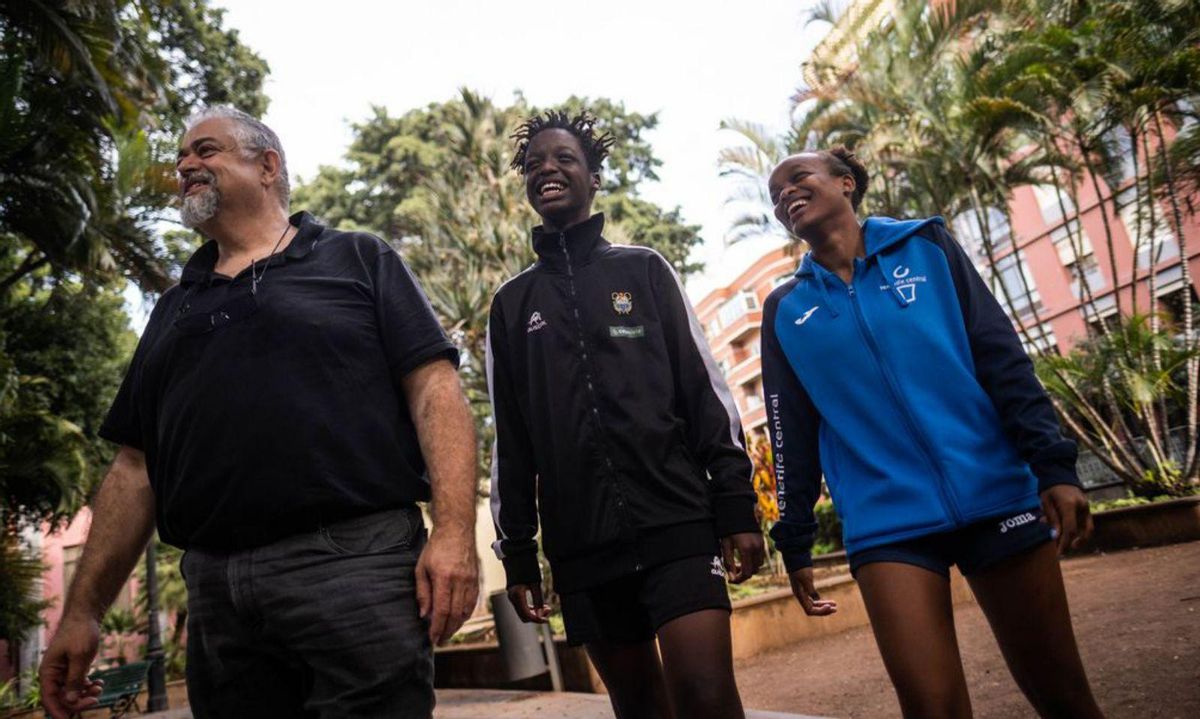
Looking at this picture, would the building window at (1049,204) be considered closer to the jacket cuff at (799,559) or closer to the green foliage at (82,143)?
the green foliage at (82,143)

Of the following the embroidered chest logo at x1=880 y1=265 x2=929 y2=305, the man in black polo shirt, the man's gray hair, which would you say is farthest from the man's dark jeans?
the embroidered chest logo at x1=880 y1=265 x2=929 y2=305

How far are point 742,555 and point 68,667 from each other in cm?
177

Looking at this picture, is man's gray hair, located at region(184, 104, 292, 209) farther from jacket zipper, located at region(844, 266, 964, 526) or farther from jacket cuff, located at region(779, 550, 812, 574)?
jacket cuff, located at region(779, 550, 812, 574)

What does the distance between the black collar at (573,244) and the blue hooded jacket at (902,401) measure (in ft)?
2.15

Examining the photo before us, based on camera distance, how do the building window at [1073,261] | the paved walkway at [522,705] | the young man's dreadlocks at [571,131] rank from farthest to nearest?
the building window at [1073,261] < the paved walkway at [522,705] < the young man's dreadlocks at [571,131]

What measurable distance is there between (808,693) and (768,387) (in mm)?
4002

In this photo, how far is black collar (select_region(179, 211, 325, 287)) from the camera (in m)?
2.35

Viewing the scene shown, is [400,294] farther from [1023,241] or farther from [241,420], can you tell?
[1023,241]

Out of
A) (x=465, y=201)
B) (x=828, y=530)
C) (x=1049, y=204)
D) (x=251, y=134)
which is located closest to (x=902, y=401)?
(x=251, y=134)

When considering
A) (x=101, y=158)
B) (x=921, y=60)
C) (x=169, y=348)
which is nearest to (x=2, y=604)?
(x=101, y=158)

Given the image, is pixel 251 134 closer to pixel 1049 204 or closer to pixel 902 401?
pixel 902 401

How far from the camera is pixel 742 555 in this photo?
256 centimetres

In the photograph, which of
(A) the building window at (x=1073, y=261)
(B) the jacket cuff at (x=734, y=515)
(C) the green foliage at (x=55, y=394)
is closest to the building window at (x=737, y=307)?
(A) the building window at (x=1073, y=261)

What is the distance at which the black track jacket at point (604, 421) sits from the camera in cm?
256
